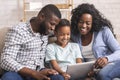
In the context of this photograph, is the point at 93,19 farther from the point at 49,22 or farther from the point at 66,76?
the point at 66,76

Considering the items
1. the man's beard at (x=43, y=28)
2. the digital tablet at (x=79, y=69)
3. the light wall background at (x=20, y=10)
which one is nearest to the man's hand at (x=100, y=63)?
the digital tablet at (x=79, y=69)

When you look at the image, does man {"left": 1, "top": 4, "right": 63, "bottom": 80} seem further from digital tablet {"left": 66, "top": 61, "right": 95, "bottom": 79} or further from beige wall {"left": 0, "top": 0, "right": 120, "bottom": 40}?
beige wall {"left": 0, "top": 0, "right": 120, "bottom": 40}

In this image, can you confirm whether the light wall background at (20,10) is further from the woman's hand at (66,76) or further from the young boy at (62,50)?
the woman's hand at (66,76)

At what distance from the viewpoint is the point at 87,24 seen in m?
1.80

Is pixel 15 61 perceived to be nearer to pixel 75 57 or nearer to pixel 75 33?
pixel 75 57

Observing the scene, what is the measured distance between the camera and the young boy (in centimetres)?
170

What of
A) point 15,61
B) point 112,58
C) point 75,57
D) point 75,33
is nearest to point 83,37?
point 75,33

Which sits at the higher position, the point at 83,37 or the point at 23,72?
the point at 83,37

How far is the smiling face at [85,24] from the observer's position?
1.79m

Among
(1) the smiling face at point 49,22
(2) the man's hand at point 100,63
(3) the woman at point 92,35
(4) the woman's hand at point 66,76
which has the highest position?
(1) the smiling face at point 49,22

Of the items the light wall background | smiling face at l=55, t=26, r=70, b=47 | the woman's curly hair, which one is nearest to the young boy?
smiling face at l=55, t=26, r=70, b=47

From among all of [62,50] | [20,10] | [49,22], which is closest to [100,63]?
[62,50]

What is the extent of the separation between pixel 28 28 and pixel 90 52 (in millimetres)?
522

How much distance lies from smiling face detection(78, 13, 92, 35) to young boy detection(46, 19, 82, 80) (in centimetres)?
10
